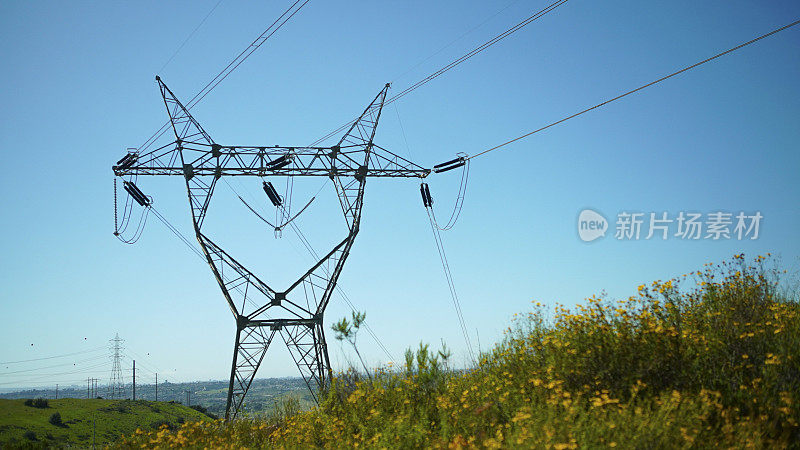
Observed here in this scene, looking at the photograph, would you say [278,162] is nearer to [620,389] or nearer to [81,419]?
[620,389]

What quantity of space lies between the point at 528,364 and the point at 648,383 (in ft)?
7.13

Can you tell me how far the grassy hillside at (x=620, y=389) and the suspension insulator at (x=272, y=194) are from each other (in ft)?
29.5

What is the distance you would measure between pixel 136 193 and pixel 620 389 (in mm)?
16864

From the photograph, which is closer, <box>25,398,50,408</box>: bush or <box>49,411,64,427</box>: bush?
<box>49,411,64,427</box>: bush

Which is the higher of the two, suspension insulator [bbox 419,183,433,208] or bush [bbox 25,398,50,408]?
suspension insulator [bbox 419,183,433,208]

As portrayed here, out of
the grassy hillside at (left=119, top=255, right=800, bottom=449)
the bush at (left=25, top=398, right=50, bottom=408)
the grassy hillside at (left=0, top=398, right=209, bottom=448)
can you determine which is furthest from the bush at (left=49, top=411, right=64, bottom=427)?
the grassy hillside at (left=119, top=255, right=800, bottom=449)

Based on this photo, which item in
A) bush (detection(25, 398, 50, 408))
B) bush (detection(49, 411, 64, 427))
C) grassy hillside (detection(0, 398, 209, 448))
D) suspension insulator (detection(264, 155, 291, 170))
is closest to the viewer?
suspension insulator (detection(264, 155, 291, 170))

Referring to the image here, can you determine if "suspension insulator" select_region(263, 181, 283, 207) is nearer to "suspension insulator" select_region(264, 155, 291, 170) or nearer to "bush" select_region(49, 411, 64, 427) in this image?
"suspension insulator" select_region(264, 155, 291, 170)

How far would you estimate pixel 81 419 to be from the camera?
52.7m

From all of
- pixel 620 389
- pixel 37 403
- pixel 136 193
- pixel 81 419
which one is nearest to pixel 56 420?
pixel 81 419

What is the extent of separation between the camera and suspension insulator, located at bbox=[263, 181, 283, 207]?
17938 mm

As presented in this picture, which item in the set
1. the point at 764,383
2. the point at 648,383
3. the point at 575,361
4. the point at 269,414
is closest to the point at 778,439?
the point at 764,383

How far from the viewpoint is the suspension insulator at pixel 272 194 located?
1794 centimetres

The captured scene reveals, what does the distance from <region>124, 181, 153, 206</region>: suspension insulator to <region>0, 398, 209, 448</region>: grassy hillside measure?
25.7m
